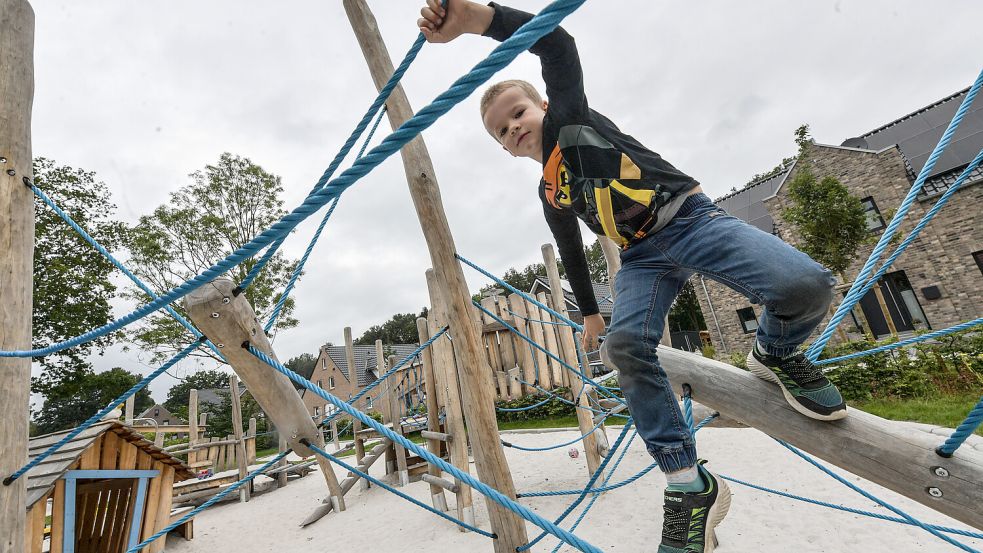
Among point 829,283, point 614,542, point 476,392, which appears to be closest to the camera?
point 829,283

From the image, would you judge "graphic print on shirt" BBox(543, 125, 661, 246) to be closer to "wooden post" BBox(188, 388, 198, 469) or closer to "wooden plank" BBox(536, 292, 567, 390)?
"wooden plank" BBox(536, 292, 567, 390)

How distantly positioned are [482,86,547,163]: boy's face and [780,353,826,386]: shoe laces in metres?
1.26

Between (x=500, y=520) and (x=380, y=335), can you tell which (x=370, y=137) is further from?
(x=380, y=335)

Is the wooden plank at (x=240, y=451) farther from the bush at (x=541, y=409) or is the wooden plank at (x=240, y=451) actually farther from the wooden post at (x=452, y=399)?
the bush at (x=541, y=409)

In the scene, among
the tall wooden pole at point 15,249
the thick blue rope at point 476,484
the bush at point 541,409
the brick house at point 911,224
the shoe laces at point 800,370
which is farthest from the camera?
the brick house at point 911,224

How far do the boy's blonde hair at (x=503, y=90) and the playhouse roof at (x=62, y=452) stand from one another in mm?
4182

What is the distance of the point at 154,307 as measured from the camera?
1383 millimetres

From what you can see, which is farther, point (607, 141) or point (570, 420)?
point (570, 420)

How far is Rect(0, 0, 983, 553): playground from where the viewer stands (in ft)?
4.57

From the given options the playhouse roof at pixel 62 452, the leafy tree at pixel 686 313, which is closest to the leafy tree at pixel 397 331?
the leafy tree at pixel 686 313

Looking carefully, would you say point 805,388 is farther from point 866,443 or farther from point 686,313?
point 686,313

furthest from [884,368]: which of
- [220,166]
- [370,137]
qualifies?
[220,166]

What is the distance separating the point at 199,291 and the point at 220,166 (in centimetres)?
1577

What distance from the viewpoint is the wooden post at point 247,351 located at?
58.1 inches
